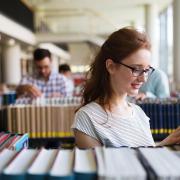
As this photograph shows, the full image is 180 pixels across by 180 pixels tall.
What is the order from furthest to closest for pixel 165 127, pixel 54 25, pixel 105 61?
pixel 54 25
pixel 165 127
pixel 105 61

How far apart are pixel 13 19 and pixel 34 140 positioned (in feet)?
30.3

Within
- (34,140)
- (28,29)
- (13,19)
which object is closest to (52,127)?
(34,140)

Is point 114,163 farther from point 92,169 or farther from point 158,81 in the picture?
point 158,81

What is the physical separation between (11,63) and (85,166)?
605 inches

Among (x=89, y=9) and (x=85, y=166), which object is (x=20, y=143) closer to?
(x=85, y=166)

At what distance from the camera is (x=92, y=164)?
2.71ft

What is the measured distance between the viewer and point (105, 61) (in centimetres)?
147

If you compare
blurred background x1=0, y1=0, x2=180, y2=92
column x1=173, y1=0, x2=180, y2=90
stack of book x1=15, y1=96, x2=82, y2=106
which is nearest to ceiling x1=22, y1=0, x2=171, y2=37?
blurred background x1=0, y1=0, x2=180, y2=92

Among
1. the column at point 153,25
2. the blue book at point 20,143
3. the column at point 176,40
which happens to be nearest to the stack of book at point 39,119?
the blue book at point 20,143

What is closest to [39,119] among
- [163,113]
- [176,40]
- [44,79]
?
[44,79]

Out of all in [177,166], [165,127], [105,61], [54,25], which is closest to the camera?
[177,166]

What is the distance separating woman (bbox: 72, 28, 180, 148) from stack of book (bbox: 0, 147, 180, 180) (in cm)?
41

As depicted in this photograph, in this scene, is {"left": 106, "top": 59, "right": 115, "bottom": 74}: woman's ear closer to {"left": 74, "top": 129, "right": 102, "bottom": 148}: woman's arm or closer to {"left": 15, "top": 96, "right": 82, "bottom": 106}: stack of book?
{"left": 74, "top": 129, "right": 102, "bottom": 148}: woman's arm

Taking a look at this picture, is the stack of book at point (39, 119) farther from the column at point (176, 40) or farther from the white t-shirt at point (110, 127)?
the column at point (176, 40)
